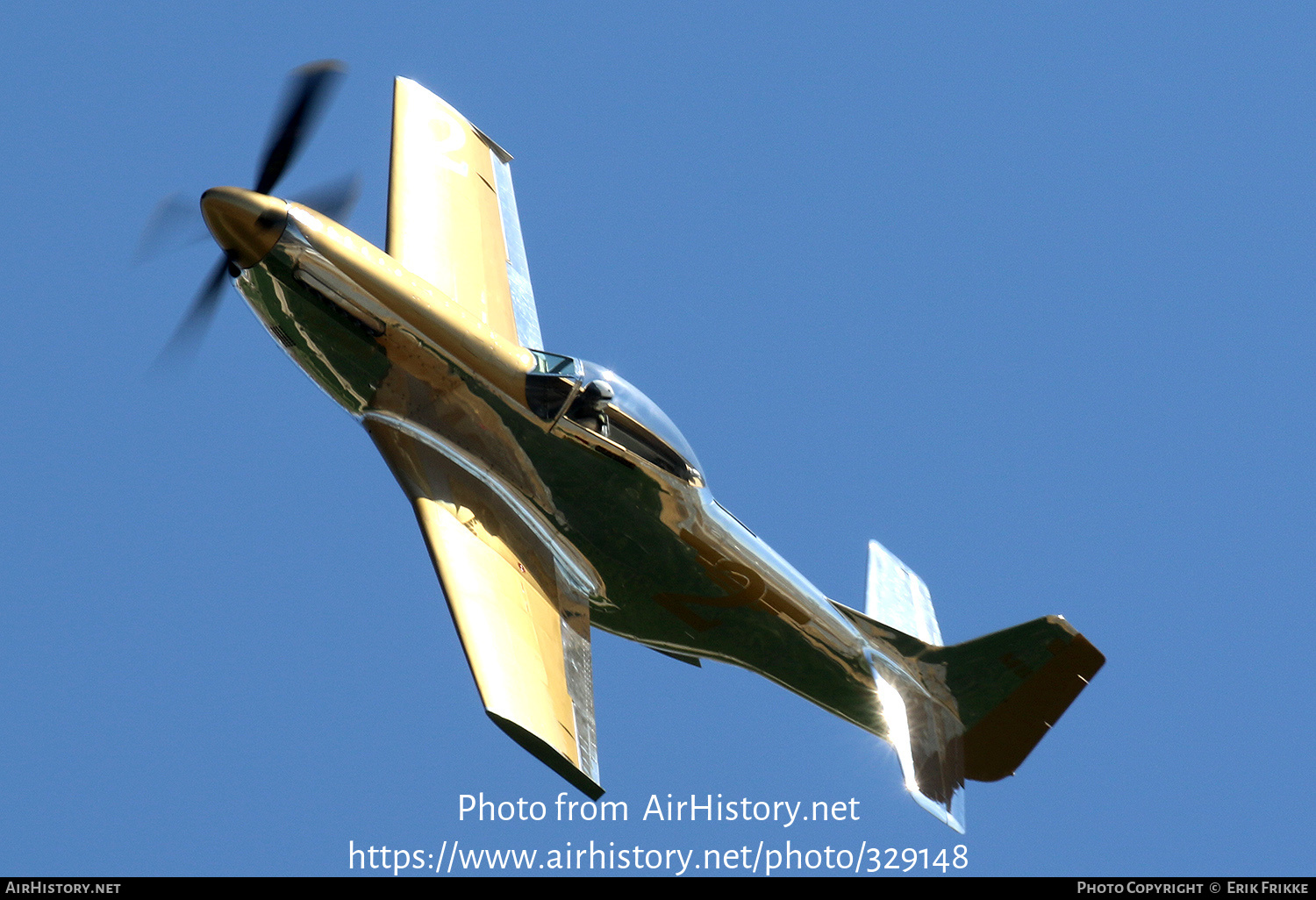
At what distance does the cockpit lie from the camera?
16.4 meters

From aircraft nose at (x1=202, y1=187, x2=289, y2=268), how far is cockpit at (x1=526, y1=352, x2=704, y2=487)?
9.55 feet

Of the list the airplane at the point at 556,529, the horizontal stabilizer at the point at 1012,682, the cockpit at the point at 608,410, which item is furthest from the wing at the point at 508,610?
the horizontal stabilizer at the point at 1012,682

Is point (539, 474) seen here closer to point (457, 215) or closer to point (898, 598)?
point (457, 215)

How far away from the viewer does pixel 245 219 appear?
1566 centimetres

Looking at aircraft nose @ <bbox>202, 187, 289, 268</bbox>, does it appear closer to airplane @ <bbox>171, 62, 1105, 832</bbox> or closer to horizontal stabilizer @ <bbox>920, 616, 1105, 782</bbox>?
airplane @ <bbox>171, 62, 1105, 832</bbox>

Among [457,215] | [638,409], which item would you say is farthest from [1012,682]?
[457,215]

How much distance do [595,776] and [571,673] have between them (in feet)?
4.31

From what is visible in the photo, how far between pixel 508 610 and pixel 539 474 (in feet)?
5.08

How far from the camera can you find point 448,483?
54.4 feet

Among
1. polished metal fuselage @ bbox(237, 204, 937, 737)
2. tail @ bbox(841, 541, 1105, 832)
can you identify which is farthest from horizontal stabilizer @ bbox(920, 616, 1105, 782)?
polished metal fuselage @ bbox(237, 204, 937, 737)

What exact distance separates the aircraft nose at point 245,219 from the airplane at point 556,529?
19 mm

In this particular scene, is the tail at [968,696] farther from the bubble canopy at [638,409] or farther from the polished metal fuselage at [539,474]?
the bubble canopy at [638,409]

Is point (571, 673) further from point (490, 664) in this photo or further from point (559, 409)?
point (559, 409)

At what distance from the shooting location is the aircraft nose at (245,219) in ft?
51.3
